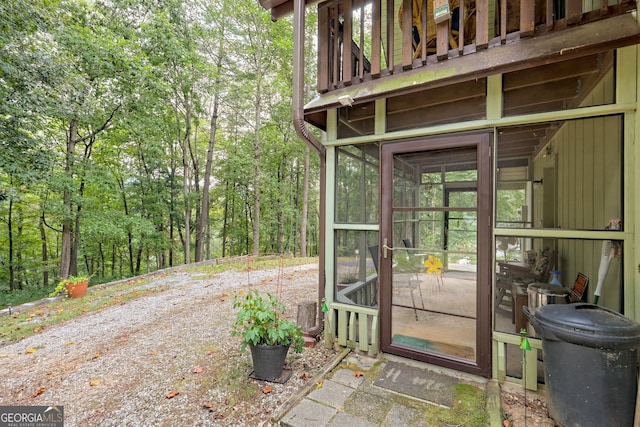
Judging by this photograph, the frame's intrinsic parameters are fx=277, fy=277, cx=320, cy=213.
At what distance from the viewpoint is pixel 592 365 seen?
1589mm

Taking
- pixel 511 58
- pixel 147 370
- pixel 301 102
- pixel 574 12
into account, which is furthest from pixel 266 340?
pixel 574 12

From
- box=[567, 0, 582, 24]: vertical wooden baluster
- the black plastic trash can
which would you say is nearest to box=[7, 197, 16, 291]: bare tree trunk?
the black plastic trash can

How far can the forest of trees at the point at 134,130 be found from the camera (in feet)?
17.8

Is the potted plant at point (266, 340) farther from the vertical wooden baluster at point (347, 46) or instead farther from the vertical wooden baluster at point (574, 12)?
the vertical wooden baluster at point (574, 12)

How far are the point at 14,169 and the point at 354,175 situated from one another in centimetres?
659

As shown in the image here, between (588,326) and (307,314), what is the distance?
2321mm

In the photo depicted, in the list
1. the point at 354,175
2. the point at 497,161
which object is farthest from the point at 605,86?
the point at 354,175

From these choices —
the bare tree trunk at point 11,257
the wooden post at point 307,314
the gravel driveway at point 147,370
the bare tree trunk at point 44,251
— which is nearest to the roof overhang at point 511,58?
the wooden post at point 307,314

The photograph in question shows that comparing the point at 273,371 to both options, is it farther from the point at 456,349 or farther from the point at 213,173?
the point at 213,173

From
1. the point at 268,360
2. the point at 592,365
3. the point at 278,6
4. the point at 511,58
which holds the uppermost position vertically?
the point at 278,6

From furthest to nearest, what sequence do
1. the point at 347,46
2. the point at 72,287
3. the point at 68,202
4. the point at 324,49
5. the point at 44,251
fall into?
1. the point at 44,251
2. the point at 68,202
3. the point at 72,287
4. the point at 324,49
5. the point at 347,46

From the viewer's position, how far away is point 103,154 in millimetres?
9695

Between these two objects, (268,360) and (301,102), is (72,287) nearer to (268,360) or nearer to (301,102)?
(268,360)

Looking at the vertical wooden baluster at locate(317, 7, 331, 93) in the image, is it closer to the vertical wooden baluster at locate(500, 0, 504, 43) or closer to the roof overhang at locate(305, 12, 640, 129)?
the roof overhang at locate(305, 12, 640, 129)
